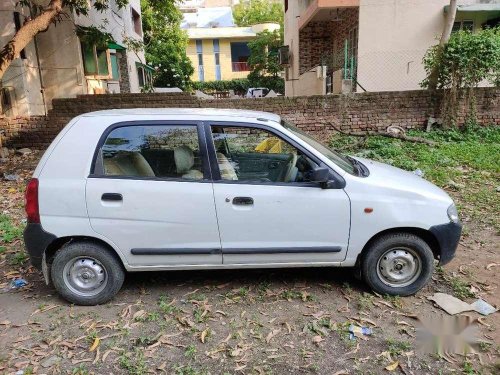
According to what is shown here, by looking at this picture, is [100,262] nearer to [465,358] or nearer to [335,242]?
[335,242]

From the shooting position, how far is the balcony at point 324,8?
12.4 meters

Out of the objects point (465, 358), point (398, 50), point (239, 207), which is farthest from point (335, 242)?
point (398, 50)

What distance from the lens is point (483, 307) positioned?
11.4ft

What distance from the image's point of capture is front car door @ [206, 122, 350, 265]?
3346 mm

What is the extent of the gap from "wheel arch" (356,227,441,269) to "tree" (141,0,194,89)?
2562cm

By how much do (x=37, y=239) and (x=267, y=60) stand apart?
96.1 ft

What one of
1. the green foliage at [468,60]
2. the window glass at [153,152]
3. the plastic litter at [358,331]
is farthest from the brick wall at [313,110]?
the plastic litter at [358,331]

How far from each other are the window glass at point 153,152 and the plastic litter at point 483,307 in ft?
8.67

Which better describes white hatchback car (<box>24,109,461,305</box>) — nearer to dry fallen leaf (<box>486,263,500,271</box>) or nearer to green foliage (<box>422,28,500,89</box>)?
dry fallen leaf (<box>486,263,500,271</box>)

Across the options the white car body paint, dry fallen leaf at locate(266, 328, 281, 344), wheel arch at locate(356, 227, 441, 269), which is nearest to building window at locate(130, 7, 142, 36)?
the white car body paint

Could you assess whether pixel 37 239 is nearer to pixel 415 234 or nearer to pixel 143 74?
pixel 415 234

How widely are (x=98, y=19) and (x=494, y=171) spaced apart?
12979 millimetres

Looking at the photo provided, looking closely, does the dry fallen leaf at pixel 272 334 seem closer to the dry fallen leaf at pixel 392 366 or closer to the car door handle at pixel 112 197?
the dry fallen leaf at pixel 392 366

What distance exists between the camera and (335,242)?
346 cm
